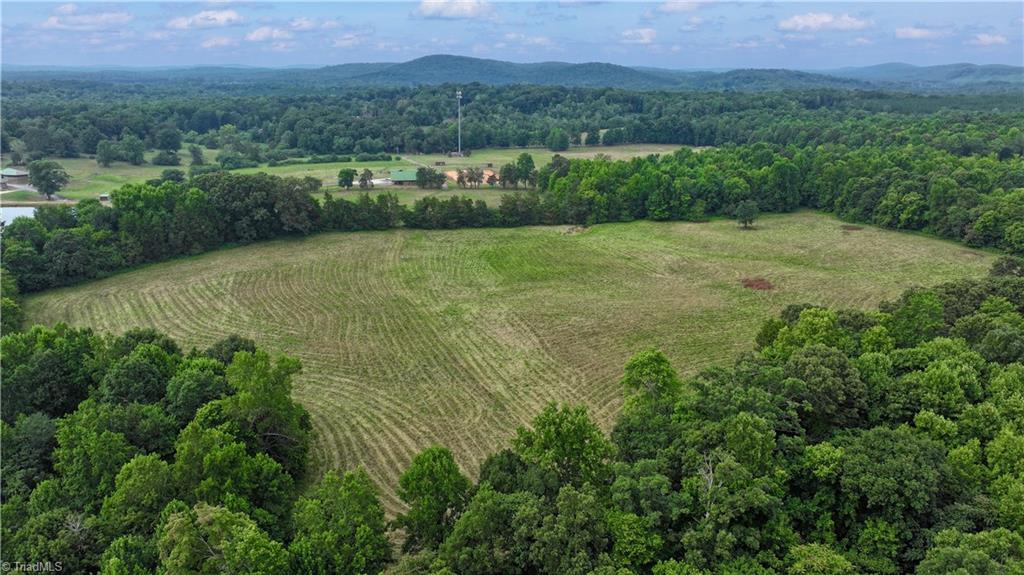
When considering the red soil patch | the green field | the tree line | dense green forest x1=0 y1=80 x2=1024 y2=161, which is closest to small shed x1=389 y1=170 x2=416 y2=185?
the tree line

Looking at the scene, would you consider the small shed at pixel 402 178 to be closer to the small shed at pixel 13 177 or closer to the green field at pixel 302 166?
the green field at pixel 302 166

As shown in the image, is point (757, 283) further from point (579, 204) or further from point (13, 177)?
point (13, 177)

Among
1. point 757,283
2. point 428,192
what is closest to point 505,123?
point 428,192

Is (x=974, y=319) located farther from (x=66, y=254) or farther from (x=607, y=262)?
(x=66, y=254)

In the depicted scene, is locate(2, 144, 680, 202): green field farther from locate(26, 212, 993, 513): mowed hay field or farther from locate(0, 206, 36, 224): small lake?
locate(26, 212, 993, 513): mowed hay field

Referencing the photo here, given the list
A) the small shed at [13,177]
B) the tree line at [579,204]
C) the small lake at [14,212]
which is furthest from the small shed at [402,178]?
the small shed at [13,177]

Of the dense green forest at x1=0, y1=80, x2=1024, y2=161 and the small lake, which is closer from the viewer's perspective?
the small lake
